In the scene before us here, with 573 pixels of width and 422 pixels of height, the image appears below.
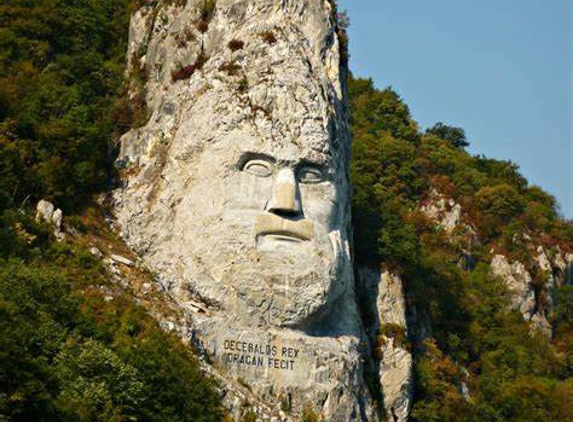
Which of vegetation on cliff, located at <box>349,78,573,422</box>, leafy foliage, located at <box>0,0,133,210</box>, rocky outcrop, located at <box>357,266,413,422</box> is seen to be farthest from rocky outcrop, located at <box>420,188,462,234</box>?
leafy foliage, located at <box>0,0,133,210</box>

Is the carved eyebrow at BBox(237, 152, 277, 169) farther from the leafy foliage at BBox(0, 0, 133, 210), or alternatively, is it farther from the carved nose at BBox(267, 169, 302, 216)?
the leafy foliage at BBox(0, 0, 133, 210)

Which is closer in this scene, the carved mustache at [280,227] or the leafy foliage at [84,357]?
the leafy foliage at [84,357]

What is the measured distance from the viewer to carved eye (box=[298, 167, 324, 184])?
3419cm

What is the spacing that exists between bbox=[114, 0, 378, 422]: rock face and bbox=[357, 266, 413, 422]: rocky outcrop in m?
2.16

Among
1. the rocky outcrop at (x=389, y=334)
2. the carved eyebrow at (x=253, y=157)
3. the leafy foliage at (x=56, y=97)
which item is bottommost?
the rocky outcrop at (x=389, y=334)

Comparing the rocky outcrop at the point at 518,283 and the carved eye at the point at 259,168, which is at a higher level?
the rocky outcrop at the point at 518,283

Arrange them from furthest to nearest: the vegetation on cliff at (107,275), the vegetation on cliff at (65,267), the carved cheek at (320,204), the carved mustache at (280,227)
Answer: the carved cheek at (320,204) → the carved mustache at (280,227) → the vegetation on cliff at (107,275) → the vegetation on cliff at (65,267)

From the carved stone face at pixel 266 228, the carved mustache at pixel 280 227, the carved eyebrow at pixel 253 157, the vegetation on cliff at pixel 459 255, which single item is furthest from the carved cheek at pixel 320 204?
the vegetation on cliff at pixel 459 255

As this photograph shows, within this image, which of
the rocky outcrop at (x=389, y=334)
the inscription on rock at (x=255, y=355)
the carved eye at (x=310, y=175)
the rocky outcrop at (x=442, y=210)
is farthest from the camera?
the rocky outcrop at (x=442, y=210)

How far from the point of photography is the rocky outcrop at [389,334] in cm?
3772

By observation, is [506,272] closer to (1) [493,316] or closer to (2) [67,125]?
(1) [493,316]

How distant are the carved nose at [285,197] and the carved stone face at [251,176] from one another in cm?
3

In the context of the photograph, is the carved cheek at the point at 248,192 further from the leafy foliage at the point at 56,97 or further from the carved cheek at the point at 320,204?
the leafy foliage at the point at 56,97

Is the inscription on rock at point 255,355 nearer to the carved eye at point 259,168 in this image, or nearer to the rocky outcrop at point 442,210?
the carved eye at point 259,168
